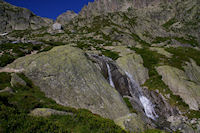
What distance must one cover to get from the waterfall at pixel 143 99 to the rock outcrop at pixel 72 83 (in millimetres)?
10861

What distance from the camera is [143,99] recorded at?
112 feet

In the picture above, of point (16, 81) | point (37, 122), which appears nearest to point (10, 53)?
point (16, 81)

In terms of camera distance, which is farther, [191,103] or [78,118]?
[191,103]

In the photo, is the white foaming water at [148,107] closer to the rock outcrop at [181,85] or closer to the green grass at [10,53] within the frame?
the rock outcrop at [181,85]

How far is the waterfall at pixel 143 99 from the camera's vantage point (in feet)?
100.0

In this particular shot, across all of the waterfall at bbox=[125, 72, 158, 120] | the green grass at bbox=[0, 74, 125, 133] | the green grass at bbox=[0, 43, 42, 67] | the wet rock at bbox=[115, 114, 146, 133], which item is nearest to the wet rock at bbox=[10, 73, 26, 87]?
the green grass at bbox=[0, 74, 125, 133]

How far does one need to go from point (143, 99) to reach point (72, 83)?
841 inches

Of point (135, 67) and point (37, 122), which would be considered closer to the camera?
point (37, 122)

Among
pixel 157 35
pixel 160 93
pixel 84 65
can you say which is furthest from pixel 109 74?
pixel 157 35

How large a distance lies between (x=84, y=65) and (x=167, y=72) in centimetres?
2742

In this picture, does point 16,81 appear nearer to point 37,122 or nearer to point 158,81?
point 37,122

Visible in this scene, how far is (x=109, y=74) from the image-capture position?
3584 cm

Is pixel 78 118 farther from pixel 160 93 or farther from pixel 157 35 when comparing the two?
pixel 157 35

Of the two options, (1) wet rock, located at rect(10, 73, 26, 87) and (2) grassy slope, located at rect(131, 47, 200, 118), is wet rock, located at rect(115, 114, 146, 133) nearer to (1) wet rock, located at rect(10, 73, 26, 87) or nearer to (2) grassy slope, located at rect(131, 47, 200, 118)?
(1) wet rock, located at rect(10, 73, 26, 87)
